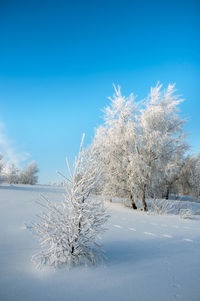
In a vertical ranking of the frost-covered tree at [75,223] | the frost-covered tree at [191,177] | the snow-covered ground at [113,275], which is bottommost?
the snow-covered ground at [113,275]

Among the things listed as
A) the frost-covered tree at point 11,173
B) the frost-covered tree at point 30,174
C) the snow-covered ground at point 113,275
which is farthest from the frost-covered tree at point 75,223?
the frost-covered tree at point 30,174

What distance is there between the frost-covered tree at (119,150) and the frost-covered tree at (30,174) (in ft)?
77.1

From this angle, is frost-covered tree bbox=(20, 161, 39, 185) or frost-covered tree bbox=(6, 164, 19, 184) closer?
frost-covered tree bbox=(6, 164, 19, 184)

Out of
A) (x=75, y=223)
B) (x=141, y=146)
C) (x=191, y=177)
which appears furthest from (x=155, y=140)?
(x=191, y=177)

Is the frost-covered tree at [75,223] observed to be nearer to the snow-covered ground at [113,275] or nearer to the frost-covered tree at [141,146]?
the snow-covered ground at [113,275]

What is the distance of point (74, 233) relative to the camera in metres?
2.48

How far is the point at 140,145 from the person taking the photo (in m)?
9.83

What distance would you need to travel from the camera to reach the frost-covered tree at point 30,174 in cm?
2983

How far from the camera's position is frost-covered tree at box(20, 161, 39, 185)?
29.8 m

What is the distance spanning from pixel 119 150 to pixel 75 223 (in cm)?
773

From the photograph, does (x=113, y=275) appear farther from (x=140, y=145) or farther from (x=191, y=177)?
(x=191, y=177)

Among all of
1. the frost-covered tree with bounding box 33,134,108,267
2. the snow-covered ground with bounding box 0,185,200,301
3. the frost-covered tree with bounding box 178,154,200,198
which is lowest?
the snow-covered ground with bounding box 0,185,200,301

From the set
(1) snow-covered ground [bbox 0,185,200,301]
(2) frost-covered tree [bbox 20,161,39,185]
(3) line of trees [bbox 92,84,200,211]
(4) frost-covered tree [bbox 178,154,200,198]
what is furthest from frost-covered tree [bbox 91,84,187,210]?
(2) frost-covered tree [bbox 20,161,39,185]

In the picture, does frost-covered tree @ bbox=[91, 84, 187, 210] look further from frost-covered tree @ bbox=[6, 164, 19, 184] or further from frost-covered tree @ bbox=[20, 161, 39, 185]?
frost-covered tree @ bbox=[20, 161, 39, 185]
